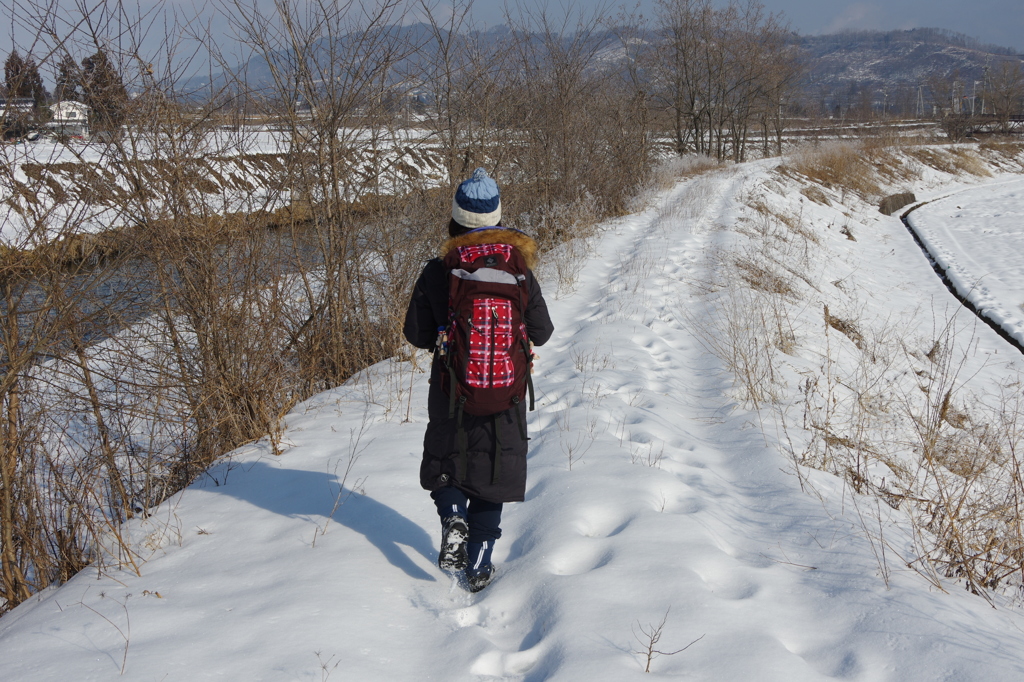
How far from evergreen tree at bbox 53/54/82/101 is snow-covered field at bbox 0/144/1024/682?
2284 mm

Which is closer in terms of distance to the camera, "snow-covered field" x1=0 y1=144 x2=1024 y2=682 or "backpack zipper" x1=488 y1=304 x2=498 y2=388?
"snow-covered field" x1=0 y1=144 x2=1024 y2=682

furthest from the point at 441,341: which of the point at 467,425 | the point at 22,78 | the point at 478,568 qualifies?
the point at 22,78

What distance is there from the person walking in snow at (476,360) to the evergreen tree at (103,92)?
2.64 meters

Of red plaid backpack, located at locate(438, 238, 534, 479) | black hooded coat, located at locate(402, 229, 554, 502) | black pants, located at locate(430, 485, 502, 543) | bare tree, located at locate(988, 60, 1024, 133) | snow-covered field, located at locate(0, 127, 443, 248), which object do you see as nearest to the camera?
red plaid backpack, located at locate(438, 238, 534, 479)

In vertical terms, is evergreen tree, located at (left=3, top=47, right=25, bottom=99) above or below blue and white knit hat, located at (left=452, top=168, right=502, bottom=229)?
above

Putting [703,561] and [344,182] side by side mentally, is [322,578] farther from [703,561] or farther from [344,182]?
[344,182]

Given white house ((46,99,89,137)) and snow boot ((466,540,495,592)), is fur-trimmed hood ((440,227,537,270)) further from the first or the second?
white house ((46,99,89,137))

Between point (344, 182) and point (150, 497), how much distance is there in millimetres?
2866

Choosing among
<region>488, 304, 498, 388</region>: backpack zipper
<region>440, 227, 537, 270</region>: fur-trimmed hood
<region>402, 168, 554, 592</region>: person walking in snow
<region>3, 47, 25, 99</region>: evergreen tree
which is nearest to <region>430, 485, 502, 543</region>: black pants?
<region>402, 168, 554, 592</region>: person walking in snow

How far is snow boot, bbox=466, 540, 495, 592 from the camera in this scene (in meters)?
2.79

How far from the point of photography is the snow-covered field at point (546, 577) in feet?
7.38

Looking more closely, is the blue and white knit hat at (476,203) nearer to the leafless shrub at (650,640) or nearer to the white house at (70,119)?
the leafless shrub at (650,640)

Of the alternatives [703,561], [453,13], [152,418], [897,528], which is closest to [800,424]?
[897,528]

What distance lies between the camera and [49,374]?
329 centimetres
